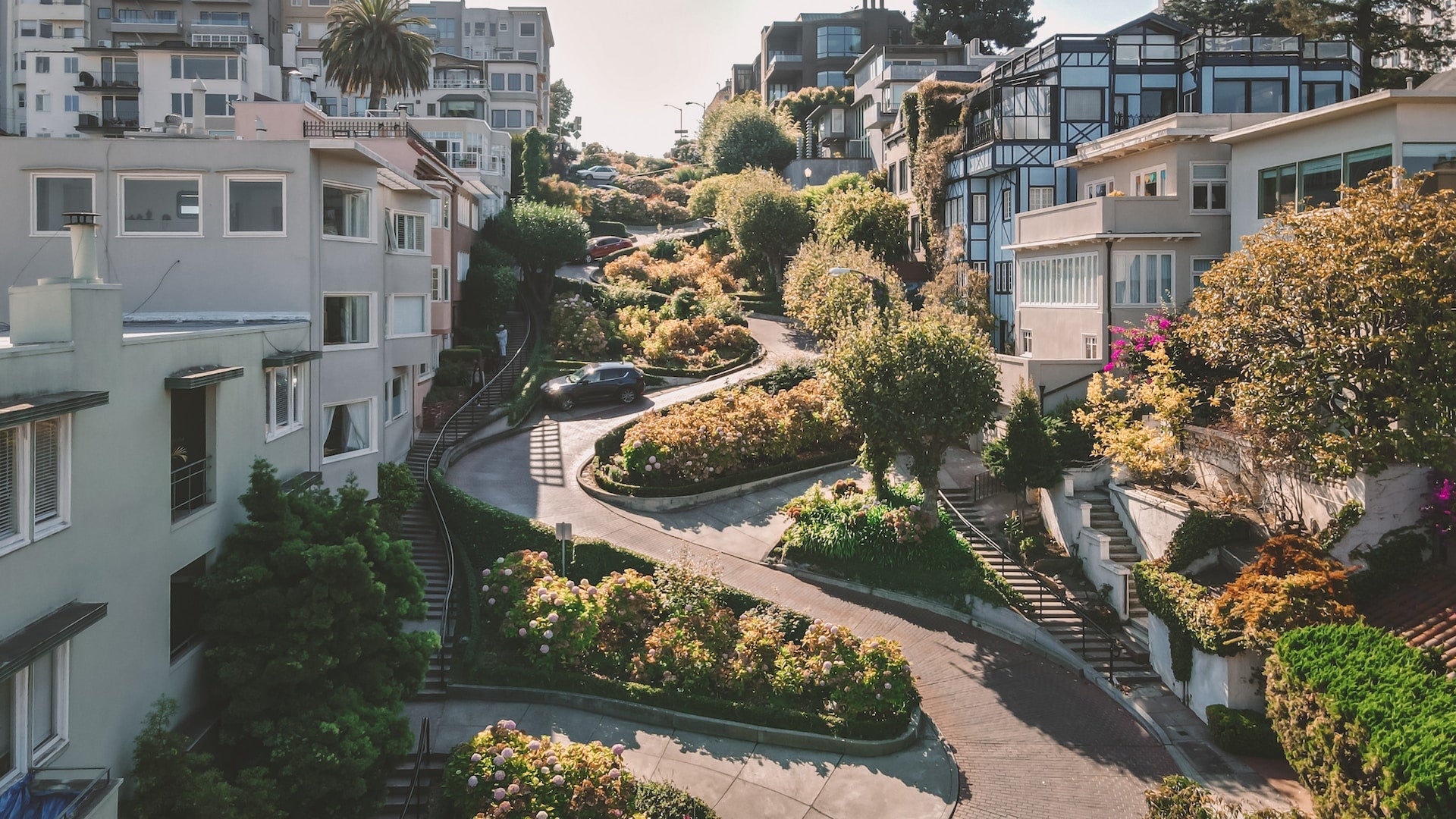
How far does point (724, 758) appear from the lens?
20109 millimetres

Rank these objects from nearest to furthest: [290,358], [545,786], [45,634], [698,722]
→ [45,634]
[545,786]
[290,358]
[698,722]

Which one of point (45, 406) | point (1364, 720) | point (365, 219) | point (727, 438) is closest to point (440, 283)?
point (727, 438)

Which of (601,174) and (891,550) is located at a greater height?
(601,174)

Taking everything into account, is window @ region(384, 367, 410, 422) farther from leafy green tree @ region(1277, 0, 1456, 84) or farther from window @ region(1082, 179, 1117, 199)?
leafy green tree @ region(1277, 0, 1456, 84)

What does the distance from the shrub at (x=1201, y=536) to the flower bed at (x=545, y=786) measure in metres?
13.6

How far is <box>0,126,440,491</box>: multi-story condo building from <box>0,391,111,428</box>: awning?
897 centimetres

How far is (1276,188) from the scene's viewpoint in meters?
29.4

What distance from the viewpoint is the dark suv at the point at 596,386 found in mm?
39469

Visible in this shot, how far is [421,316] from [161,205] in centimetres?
1010

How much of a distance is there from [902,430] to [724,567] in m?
5.88

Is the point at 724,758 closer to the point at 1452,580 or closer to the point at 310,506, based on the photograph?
the point at 310,506

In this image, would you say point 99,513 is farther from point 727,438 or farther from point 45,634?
point 727,438

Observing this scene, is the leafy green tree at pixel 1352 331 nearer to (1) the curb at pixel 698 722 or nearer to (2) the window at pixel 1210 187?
(2) the window at pixel 1210 187

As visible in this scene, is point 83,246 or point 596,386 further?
point 596,386
